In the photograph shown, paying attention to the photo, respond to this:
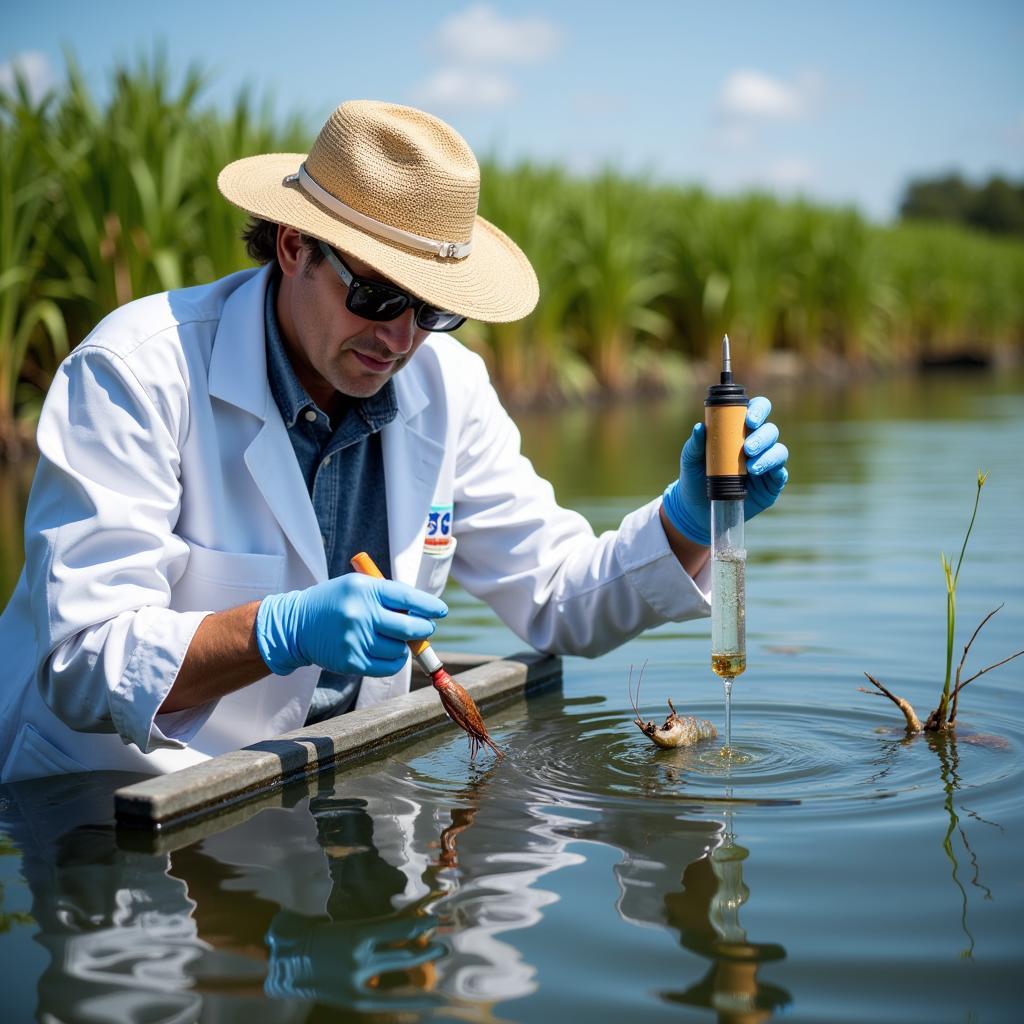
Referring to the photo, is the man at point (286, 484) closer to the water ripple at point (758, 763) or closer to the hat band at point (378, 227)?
the hat band at point (378, 227)

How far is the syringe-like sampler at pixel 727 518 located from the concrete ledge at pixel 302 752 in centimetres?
73

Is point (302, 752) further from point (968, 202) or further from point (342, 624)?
point (968, 202)

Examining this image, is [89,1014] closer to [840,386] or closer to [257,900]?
[257,900]

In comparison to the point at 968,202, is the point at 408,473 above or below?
below

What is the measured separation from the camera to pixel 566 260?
13.6m

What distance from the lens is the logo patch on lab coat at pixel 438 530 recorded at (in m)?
3.04

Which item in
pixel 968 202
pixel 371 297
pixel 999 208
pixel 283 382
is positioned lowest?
pixel 283 382

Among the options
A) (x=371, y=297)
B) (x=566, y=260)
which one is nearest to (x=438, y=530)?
(x=371, y=297)

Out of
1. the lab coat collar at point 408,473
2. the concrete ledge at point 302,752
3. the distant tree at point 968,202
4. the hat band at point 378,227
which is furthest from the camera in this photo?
the distant tree at point 968,202

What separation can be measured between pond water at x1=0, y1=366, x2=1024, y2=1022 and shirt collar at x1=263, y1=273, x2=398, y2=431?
72 cm

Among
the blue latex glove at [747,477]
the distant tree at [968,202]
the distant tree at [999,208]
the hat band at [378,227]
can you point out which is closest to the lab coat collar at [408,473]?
the hat band at [378,227]

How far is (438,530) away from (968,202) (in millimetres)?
91834

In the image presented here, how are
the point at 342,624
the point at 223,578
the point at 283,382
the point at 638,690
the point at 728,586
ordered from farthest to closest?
the point at 638,690 < the point at 283,382 < the point at 223,578 < the point at 728,586 < the point at 342,624

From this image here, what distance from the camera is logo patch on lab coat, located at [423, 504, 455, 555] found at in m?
3.04
